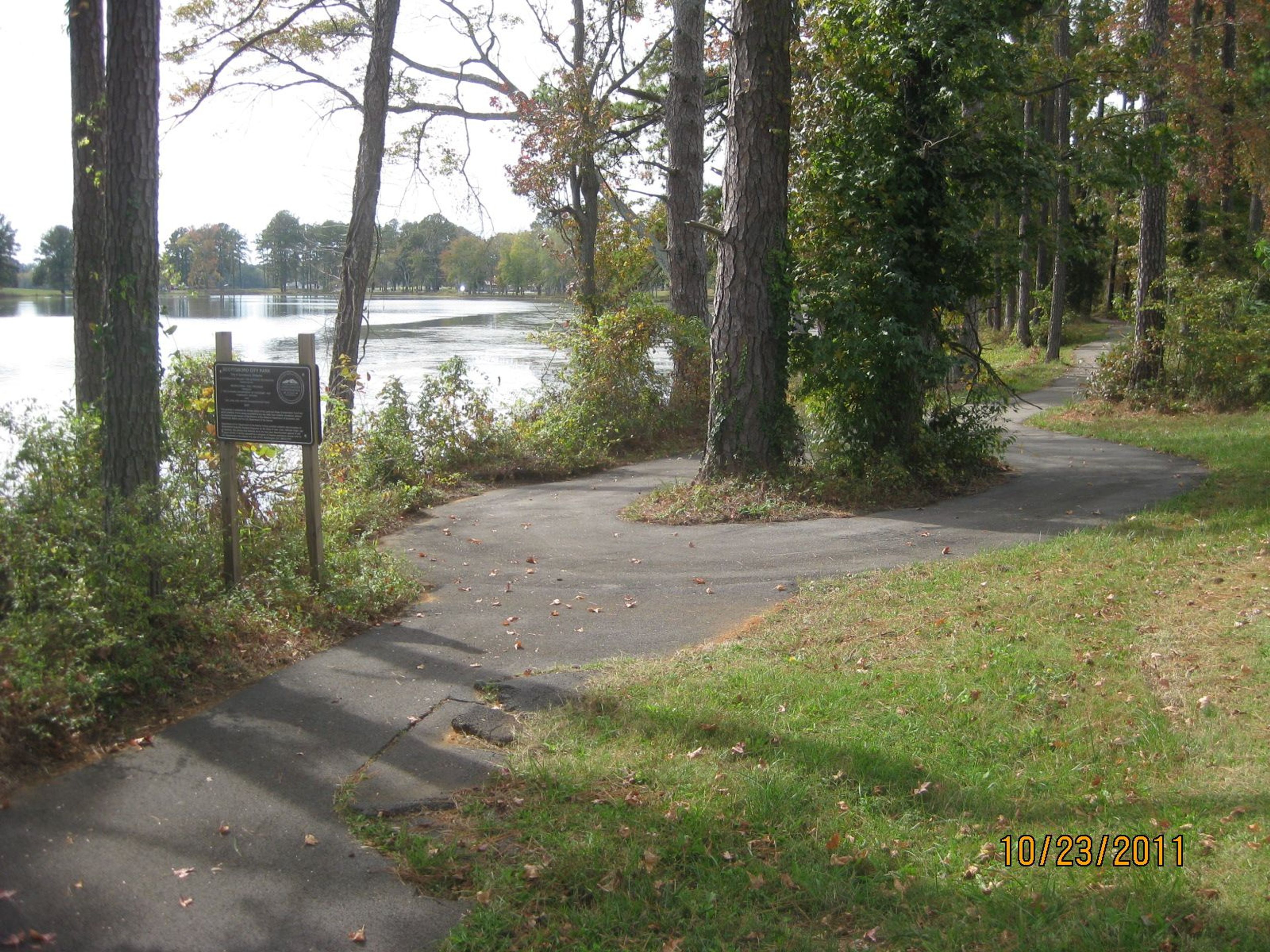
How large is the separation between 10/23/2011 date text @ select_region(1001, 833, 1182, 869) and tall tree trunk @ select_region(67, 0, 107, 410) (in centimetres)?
698

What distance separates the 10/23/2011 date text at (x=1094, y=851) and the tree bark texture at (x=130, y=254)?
543 cm

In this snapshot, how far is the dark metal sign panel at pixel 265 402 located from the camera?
7523mm

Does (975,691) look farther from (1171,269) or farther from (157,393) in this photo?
(1171,269)

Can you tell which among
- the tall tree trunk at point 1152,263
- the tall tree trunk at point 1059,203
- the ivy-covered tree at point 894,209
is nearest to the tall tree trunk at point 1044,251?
the tall tree trunk at point 1059,203

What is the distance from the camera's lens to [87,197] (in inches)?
336

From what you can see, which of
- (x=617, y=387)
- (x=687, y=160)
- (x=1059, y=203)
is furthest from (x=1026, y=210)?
(x=1059, y=203)

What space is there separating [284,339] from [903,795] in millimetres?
25134

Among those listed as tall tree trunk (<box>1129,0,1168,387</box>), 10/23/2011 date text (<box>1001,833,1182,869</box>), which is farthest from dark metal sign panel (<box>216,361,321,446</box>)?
tall tree trunk (<box>1129,0,1168,387</box>)

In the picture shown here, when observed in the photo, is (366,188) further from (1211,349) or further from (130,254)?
(1211,349)

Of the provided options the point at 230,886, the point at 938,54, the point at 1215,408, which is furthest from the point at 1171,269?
the point at 230,886

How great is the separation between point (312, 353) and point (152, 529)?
1.98 meters

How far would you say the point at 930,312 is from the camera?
12.8 meters

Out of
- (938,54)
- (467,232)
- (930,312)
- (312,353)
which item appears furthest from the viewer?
(467,232)

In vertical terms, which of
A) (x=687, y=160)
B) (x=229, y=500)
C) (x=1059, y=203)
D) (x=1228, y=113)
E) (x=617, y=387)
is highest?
(x=1228, y=113)
